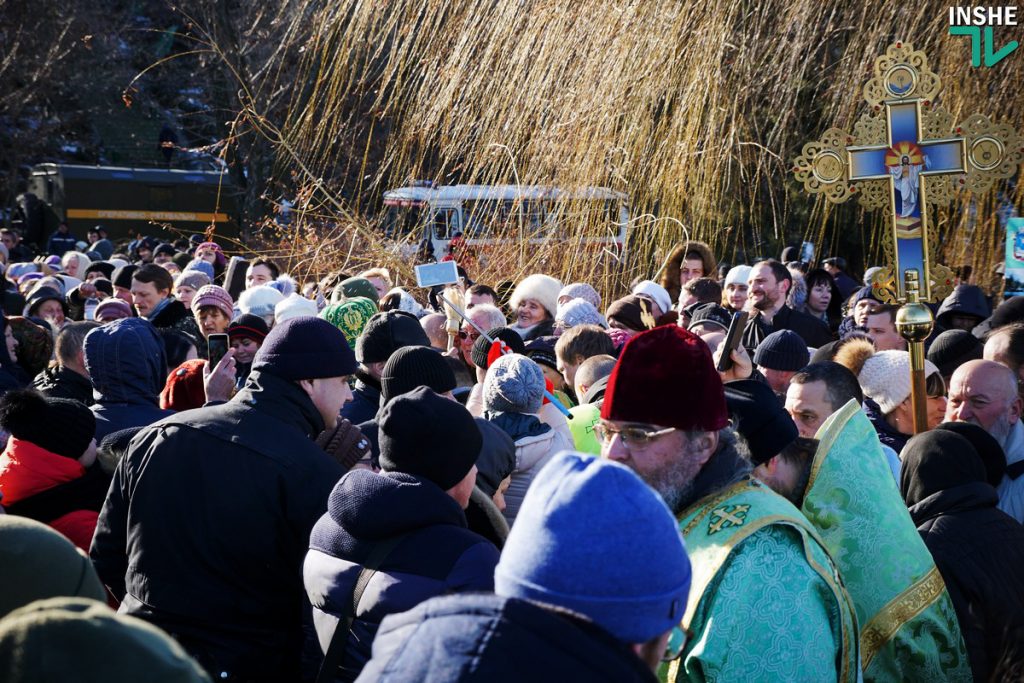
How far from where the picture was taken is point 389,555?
2672mm

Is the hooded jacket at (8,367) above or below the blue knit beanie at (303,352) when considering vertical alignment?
below

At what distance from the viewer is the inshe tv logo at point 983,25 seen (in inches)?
251

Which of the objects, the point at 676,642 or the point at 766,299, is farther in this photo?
the point at 766,299

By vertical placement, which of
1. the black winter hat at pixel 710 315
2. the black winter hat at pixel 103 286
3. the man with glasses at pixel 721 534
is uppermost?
the man with glasses at pixel 721 534

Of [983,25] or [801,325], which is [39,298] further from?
[983,25]

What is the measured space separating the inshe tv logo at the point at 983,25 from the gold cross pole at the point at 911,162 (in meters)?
1.27

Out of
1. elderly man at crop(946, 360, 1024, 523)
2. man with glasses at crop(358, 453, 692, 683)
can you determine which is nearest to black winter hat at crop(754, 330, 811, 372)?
elderly man at crop(946, 360, 1024, 523)

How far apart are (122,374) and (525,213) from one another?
3679mm

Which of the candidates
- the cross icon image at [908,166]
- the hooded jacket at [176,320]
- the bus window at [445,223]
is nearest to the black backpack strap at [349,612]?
the cross icon image at [908,166]

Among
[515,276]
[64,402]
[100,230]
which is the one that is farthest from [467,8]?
[100,230]

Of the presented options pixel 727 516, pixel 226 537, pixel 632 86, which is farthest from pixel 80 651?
pixel 632 86

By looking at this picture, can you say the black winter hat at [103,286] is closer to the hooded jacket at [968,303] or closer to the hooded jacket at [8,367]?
the hooded jacket at [8,367]

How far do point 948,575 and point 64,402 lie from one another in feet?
9.80

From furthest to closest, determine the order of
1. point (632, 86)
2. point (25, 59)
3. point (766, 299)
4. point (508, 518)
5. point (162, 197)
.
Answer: point (25, 59), point (162, 197), point (766, 299), point (632, 86), point (508, 518)
